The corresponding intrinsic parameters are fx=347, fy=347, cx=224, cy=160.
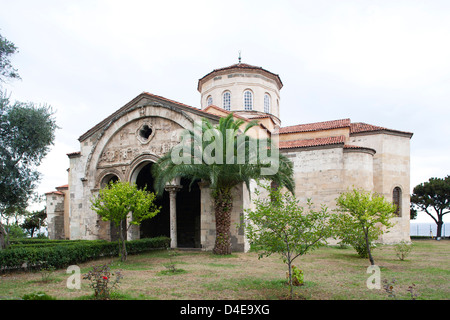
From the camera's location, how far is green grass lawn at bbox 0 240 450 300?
7.73 meters

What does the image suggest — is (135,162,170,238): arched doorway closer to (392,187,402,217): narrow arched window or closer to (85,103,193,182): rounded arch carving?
(85,103,193,182): rounded arch carving

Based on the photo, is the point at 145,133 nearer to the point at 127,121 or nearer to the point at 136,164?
the point at 127,121

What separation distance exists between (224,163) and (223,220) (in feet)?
8.39

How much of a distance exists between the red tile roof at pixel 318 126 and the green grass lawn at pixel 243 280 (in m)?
10.6

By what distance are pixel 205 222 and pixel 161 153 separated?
4.19 m

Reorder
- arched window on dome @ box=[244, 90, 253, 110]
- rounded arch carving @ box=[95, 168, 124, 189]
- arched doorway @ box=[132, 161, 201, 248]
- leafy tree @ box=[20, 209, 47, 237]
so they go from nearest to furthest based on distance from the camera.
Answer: rounded arch carving @ box=[95, 168, 124, 189] → arched doorway @ box=[132, 161, 201, 248] → arched window on dome @ box=[244, 90, 253, 110] → leafy tree @ box=[20, 209, 47, 237]

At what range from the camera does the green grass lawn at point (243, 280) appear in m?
7.73

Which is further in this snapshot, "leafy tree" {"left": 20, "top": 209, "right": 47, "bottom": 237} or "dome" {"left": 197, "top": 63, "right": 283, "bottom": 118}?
"leafy tree" {"left": 20, "top": 209, "right": 47, "bottom": 237}

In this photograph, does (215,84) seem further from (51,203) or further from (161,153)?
(51,203)

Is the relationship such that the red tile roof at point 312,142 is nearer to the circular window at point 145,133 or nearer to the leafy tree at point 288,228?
the circular window at point 145,133

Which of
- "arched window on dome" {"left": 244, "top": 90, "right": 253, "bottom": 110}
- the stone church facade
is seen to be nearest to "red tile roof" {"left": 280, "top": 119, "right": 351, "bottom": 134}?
the stone church facade

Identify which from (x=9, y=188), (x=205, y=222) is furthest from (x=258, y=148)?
(x=9, y=188)

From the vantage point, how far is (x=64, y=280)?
977 cm

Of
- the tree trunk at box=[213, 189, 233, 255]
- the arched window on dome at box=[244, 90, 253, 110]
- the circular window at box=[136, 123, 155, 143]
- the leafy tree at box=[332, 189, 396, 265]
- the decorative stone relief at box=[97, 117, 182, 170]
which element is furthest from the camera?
the arched window on dome at box=[244, 90, 253, 110]
